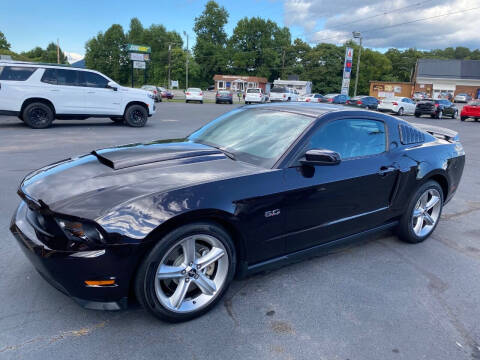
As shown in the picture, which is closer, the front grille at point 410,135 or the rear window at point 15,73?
the front grille at point 410,135

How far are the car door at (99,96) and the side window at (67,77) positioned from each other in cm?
24

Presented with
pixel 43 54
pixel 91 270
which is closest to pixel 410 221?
pixel 91 270

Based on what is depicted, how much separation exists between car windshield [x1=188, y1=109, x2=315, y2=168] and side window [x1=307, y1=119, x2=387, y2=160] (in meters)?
0.18

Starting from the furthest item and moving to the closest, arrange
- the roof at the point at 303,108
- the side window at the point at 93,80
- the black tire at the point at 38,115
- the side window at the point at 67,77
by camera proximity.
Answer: the side window at the point at 93,80 < the side window at the point at 67,77 < the black tire at the point at 38,115 < the roof at the point at 303,108

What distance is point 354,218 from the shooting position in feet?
11.3

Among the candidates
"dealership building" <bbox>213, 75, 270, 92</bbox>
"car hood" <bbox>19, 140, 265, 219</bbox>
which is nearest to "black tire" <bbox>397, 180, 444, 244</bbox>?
"car hood" <bbox>19, 140, 265, 219</bbox>

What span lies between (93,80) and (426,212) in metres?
11.3

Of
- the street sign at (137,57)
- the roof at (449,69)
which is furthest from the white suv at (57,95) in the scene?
the roof at (449,69)

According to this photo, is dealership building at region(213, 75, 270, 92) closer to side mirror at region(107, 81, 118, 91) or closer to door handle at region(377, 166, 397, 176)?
side mirror at region(107, 81, 118, 91)

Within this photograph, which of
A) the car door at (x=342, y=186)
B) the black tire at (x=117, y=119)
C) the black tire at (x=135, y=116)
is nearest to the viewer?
the car door at (x=342, y=186)

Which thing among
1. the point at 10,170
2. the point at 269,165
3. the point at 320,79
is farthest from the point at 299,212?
the point at 320,79

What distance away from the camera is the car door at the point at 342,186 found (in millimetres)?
3006

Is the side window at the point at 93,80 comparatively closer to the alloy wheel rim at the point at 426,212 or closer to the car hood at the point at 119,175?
the car hood at the point at 119,175

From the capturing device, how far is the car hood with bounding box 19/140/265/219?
2.39m
